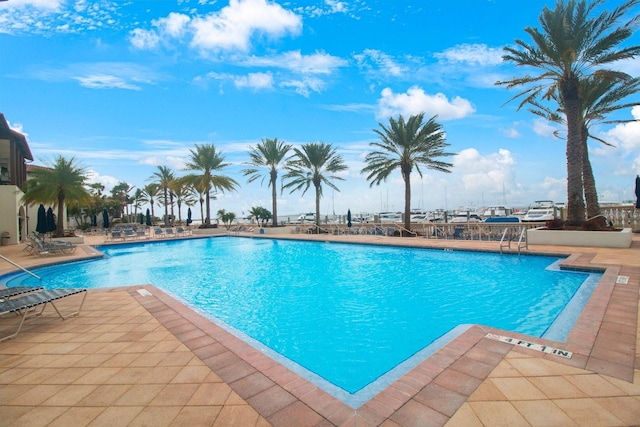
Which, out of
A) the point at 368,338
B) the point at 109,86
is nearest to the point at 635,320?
the point at 368,338

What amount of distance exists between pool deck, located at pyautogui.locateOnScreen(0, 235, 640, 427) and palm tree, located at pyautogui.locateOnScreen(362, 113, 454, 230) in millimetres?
15661

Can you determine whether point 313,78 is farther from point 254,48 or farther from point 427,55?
point 427,55

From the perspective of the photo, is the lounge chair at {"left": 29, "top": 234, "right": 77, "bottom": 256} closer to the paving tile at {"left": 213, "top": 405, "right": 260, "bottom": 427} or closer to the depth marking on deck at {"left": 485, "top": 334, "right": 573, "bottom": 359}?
the paving tile at {"left": 213, "top": 405, "right": 260, "bottom": 427}

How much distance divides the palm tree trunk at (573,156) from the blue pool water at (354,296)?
4077mm

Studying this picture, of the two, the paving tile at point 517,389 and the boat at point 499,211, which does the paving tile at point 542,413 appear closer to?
the paving tile at point 517,389

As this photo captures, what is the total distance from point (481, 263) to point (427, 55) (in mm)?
10750

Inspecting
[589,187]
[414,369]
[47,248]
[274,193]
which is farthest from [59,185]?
[589,187]

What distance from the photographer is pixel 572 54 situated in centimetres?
1147

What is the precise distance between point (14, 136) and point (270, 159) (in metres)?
16.5

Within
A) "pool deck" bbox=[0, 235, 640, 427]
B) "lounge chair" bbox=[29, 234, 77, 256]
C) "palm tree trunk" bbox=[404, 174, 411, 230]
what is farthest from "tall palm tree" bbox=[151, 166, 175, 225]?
"pool deck" bbox=[0, 235, 640, 427]

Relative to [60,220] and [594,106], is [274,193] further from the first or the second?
[594,106]

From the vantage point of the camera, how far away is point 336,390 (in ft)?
9.67

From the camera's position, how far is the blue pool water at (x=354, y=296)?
4.55m

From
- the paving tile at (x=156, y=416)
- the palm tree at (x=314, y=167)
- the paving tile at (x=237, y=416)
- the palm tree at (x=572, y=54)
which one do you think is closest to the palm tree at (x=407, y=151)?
the palm tree at (x=314, y=167)
